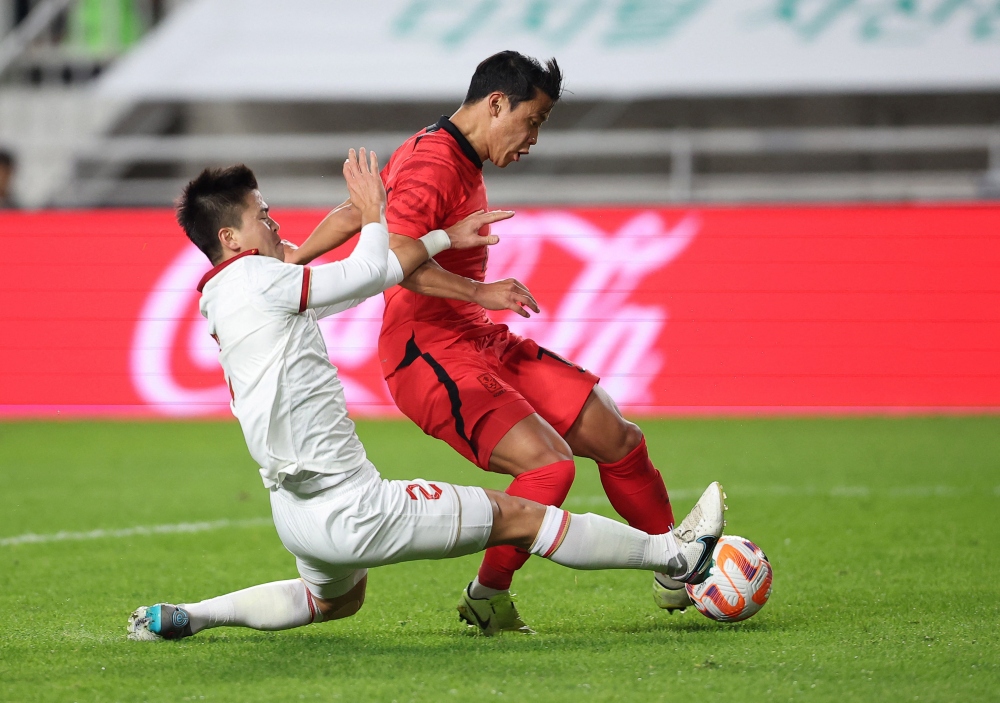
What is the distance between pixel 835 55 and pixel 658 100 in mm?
2413

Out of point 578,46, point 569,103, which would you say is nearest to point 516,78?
point 578,46

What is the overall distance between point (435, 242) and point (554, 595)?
1.65 meters

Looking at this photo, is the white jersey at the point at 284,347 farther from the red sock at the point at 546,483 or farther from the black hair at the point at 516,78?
the black hair at the point at 516,78

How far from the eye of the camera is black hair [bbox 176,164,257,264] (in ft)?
12.3

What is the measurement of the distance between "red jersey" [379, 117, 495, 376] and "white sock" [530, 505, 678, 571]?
2.54ft

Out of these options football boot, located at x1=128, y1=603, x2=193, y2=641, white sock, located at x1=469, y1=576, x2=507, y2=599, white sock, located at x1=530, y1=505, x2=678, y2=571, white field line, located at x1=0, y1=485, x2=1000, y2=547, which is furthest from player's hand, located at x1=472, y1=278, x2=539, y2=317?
white field line, located at x1=0, y1=485, x2=1000, y2=547

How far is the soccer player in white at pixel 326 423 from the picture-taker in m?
3.60

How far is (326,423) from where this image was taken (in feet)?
12.1

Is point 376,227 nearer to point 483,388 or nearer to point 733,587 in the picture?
point 483,388

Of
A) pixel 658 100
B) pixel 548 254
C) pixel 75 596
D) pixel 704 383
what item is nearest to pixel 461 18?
pixel 658 100

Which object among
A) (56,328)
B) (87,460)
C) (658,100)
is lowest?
(87,460)

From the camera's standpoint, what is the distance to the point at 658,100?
16.4 meters

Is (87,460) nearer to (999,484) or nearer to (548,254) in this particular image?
(548,254)

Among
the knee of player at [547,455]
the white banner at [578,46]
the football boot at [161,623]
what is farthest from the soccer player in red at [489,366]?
the white banner at [578,46]
